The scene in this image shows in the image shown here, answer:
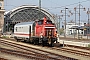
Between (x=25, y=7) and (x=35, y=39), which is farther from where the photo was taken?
(x=25, y=7)

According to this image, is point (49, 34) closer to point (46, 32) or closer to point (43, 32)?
point (46, 32)

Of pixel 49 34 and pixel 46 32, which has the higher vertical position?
pixel 46 32

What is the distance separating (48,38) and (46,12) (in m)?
110

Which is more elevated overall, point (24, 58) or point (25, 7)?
point (25, 7)

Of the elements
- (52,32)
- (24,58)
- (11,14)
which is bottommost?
(24,58)

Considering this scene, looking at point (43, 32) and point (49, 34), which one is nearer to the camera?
point (43, 32)

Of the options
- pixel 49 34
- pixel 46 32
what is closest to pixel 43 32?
pixel 46 32

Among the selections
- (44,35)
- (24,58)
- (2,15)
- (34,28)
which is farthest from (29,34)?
(2,15)

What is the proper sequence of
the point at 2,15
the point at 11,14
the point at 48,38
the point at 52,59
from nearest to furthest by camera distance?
the point at 52,59 → the point at 48,38 → the point at 2,15 → the point at 11,14

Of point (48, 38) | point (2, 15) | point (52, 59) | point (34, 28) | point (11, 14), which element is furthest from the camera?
point (11, 14)

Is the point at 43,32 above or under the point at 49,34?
above

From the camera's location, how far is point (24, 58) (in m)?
16.8

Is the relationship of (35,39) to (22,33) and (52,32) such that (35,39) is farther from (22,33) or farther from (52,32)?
(22,33)

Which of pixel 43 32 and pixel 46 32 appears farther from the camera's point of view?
pixel 46 32
